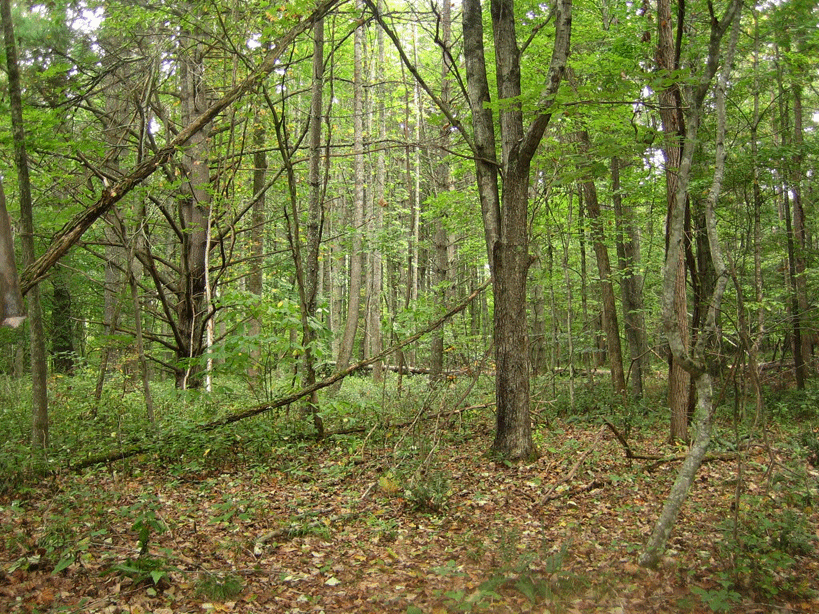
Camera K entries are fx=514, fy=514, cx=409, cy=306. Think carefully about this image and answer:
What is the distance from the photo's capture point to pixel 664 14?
716 cm

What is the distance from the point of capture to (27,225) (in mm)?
→ 5465

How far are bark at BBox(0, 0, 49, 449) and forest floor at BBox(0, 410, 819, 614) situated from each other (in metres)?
0.76

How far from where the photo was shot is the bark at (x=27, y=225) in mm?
5195

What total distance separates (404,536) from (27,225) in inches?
199

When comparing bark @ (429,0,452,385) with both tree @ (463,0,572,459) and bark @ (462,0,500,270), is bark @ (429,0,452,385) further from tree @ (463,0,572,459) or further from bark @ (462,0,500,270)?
tree @ (463,0,572,459)

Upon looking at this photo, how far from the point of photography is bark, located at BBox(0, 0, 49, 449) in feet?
17.0

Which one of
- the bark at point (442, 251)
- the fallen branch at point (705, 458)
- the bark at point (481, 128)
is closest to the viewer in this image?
the fallen branch at point (705, 458)

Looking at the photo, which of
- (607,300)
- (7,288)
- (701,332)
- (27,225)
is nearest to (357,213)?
(607,300)

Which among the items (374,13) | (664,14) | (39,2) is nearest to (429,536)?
(374,13)

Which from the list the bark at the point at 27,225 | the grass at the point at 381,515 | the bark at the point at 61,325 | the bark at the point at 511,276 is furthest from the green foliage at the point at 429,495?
the bark at the point at 61,325

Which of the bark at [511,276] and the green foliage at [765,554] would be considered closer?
the green foliage at [765,554]

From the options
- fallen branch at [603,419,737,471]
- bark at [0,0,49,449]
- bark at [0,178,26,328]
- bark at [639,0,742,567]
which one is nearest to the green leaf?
bark at [0,178,26,328]

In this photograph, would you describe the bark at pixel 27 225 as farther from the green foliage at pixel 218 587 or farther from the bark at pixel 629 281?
the bark at pixel 629 281

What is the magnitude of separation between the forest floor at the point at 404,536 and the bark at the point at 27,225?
0.76 meters
